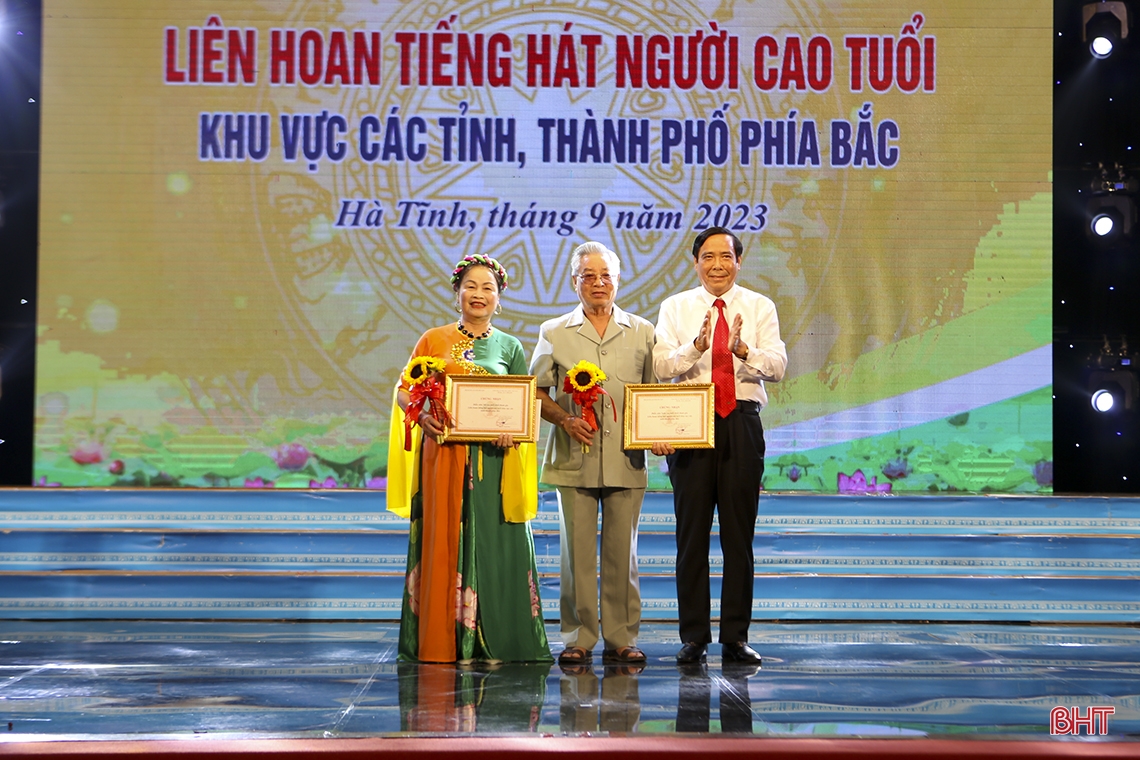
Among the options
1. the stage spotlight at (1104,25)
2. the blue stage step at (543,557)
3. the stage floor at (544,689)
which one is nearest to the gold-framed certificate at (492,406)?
the stage floor at (544,689)

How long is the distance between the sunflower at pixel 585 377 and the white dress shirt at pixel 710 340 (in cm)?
30

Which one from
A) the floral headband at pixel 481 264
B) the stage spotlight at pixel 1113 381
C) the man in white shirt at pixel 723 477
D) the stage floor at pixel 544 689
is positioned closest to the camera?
the stage floor at pixel 544 689

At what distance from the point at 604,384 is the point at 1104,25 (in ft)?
11.9

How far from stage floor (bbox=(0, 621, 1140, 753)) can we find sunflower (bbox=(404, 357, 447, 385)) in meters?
1.04

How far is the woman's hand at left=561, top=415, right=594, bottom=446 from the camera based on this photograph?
372 cm

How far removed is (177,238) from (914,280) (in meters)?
3.88

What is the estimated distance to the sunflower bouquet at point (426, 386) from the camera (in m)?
3.72

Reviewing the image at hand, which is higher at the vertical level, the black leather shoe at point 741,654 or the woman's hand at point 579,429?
the woman's hand at point 579,429

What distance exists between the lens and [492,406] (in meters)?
3.71

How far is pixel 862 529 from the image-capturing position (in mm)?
A: 5273

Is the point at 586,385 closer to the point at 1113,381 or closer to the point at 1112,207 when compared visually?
the point at 1113,381

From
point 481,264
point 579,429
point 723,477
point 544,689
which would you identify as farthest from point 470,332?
point 544,689

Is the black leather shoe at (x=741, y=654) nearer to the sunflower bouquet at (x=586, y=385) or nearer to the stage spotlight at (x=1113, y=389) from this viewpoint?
the sunflower bouquet at (x=586, y=385)

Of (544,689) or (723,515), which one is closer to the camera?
(544,689)
